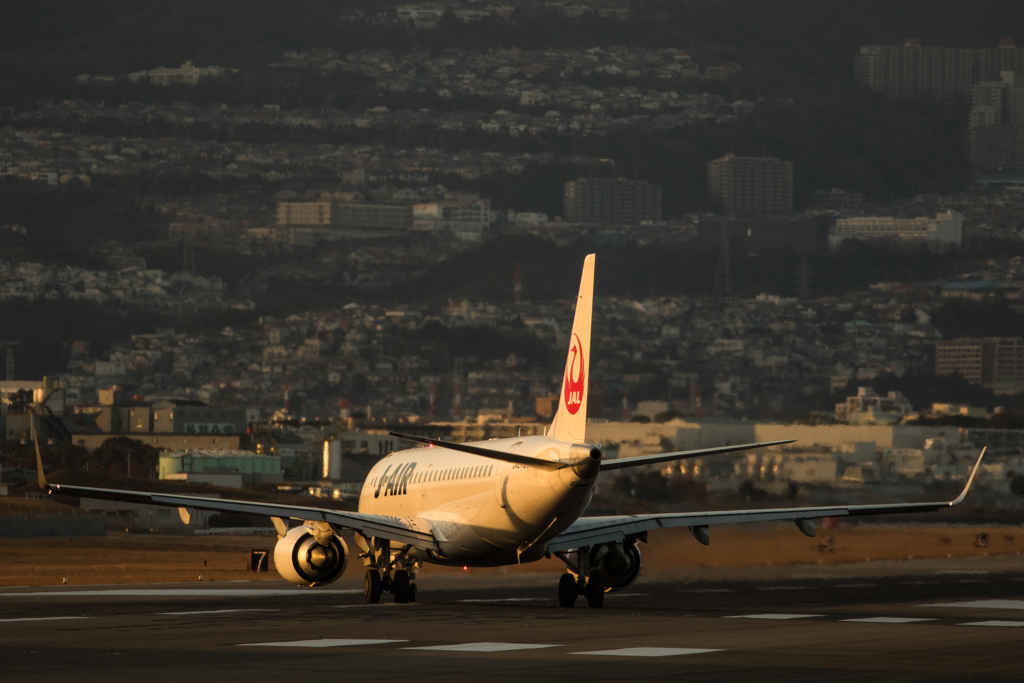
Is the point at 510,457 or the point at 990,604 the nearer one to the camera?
the point at 510,457

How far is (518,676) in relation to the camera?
24.1 metres

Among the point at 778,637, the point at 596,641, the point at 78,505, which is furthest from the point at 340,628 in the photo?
the point at 78,505

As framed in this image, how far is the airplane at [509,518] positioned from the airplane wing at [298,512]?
4 cm

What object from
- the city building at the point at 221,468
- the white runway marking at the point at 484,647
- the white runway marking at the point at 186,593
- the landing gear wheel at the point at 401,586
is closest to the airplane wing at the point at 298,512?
the landing gear wheel at the point at 401,586

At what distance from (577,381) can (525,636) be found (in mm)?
9779

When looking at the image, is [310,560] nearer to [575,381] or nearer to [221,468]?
[575,381]

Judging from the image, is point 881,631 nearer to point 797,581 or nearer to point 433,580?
point 797,581

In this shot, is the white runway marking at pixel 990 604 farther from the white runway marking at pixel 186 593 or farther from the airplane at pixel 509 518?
the white runway marking at pixel 186 593

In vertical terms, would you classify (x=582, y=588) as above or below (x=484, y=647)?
below

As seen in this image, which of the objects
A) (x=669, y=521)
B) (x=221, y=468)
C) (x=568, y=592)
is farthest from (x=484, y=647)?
(x=221, y=468)

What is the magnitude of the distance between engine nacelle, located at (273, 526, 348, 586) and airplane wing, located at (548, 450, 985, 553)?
18.8 feet

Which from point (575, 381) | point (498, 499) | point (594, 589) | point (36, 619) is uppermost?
point (575, 381)

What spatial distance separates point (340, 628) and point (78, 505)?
386 ft

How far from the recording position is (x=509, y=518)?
128 ft
